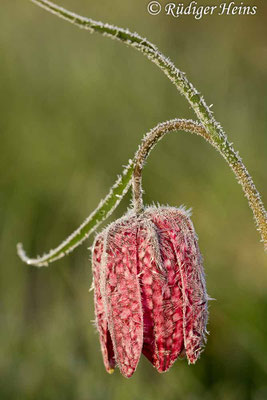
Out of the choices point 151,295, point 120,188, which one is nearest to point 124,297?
point 151,295

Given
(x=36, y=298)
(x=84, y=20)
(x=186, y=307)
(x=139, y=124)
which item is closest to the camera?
(x=84, y=20)

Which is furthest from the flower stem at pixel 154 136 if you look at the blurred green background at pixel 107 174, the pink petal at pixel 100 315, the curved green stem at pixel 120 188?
the blurred green background at pixel 107 174

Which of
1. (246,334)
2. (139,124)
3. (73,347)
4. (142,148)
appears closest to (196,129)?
(142,148)

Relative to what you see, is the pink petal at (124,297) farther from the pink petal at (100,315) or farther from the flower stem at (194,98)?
the flower stem at (194,98)

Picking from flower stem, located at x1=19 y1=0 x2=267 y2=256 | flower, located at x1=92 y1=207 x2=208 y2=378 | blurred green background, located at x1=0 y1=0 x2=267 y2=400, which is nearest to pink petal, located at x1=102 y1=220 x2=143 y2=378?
flower, located at x1=92 y1=207 x2=208 y2=378

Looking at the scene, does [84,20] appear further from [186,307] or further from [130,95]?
[130,95]

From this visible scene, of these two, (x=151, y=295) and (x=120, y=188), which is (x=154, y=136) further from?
(x=151, y=295)
